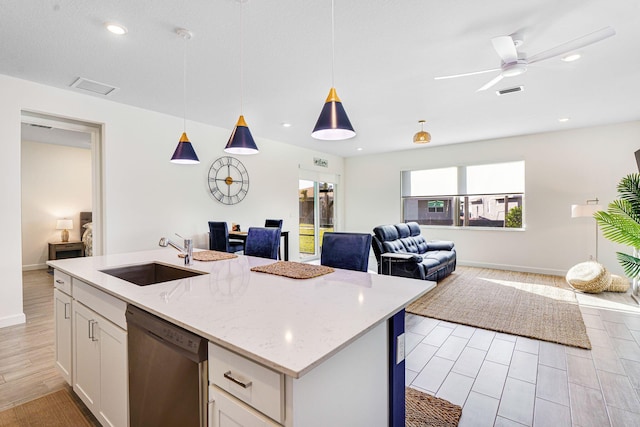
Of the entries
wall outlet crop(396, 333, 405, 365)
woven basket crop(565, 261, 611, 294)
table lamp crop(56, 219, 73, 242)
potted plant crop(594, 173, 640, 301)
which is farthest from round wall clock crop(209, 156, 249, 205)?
woven basket crop(565, 261, 611, 294)

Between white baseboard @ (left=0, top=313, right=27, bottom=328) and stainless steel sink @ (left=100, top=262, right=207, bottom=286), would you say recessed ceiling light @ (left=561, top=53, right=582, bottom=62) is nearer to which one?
stainless steel sink @ (left=100, top=262, right=207, bottom=286)

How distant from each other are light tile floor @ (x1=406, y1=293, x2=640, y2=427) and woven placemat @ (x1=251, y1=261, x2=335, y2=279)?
3.66ft

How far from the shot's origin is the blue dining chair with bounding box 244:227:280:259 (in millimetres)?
3100

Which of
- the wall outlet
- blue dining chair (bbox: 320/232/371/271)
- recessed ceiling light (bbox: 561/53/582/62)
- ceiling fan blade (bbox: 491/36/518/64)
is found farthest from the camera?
recessed ceiling light (bbox: 561/53/582/62)

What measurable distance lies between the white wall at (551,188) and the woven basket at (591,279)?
1.22m

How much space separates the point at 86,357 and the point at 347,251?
6.08ft

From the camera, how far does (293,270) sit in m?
2.00

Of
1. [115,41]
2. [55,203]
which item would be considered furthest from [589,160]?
[55,203]

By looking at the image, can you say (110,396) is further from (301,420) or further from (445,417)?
(445,417)

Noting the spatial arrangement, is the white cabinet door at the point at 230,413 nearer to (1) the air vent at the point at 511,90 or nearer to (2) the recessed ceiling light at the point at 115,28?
(2) the recessed ceiling light at the point at 115,28

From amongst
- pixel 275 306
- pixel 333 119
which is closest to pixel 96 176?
pixel 333 119

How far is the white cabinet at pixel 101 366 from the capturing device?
1.51m

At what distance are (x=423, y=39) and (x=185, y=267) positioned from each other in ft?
8.62

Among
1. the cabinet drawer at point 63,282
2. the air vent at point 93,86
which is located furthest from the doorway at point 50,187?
the cabinet drawer at point 63,282
